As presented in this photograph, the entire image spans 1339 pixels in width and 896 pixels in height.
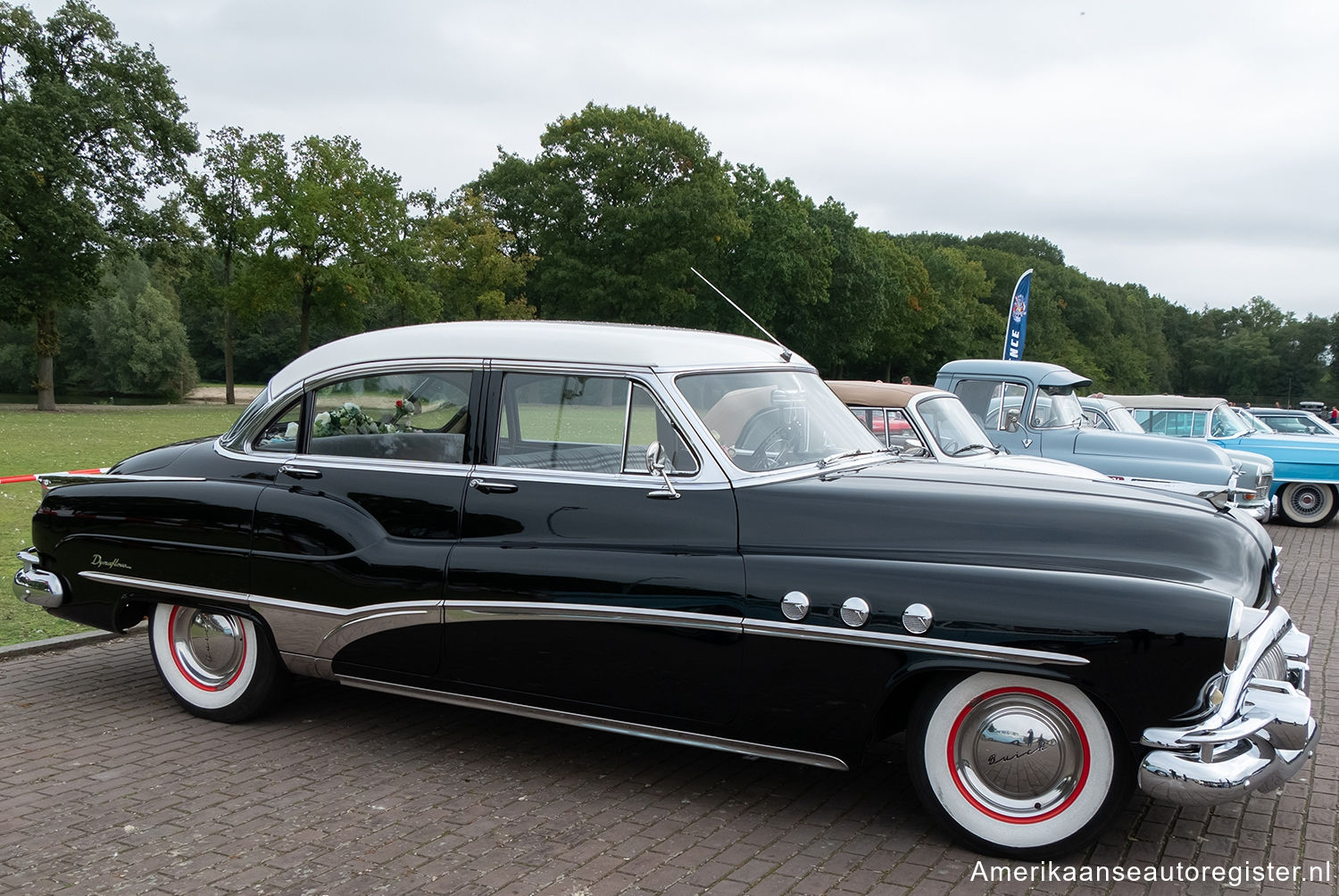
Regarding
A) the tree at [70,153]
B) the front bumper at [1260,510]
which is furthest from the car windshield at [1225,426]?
the tree at [70,153]

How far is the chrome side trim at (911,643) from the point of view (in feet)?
12.1

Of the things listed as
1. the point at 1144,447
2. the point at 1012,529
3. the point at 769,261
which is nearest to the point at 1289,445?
the point at 1144,447

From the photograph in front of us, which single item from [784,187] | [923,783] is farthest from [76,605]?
[784,187]

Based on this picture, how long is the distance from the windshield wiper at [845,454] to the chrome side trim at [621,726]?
126 centimetres

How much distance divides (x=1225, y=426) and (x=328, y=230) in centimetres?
3800

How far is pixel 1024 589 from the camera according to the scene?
149 inches

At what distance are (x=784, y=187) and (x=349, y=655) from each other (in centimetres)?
5939

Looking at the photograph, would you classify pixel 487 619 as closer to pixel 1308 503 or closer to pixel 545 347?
pixel 545 347

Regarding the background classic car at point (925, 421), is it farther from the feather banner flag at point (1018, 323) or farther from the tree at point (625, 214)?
the tree at point (625, 214)

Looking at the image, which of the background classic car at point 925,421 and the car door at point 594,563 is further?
the background classic car at point 925,421

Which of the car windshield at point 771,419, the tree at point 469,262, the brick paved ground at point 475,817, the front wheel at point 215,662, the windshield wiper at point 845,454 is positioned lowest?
the brick paved ground at point 475,817

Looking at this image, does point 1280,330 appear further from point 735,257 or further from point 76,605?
point 76,605

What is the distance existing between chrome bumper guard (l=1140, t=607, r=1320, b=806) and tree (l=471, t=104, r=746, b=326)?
48.1 meters

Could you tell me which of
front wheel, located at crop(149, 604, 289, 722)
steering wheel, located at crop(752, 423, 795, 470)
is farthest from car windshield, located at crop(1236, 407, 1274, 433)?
front wheel, located at crop(149, 604, 289, 722)
